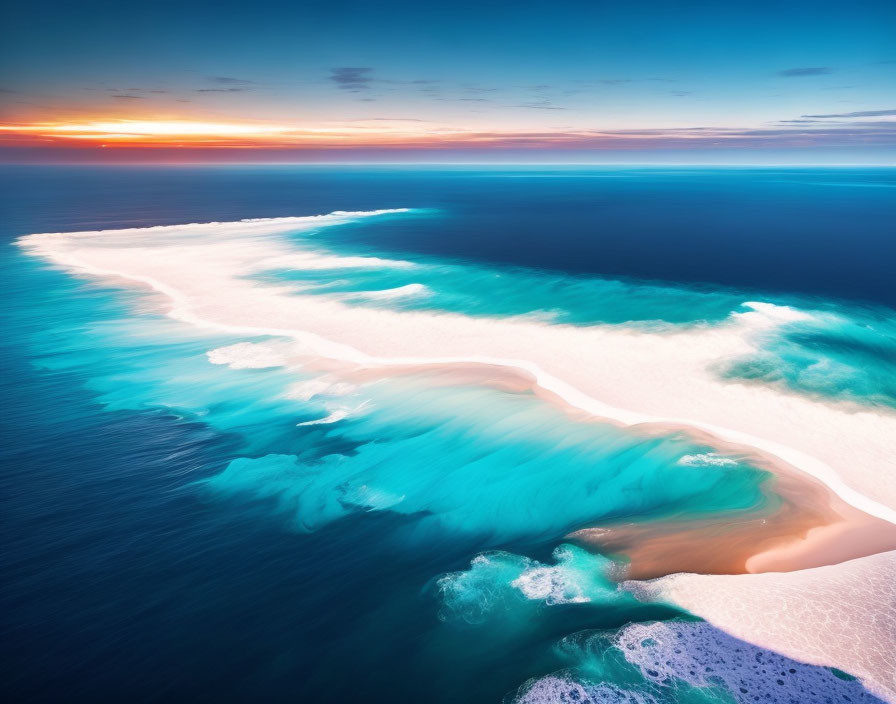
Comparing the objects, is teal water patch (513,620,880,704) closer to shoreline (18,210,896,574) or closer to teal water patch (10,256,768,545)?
shoreline (18,210,896,574)

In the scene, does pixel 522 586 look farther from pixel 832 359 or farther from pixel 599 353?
pixel 832 359

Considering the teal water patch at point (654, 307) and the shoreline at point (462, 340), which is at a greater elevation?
the shoreline at point (462, 340)

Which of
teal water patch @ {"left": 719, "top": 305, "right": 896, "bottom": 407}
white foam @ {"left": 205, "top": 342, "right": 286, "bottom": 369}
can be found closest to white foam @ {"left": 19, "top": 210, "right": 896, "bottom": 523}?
teal water patch @ {"left": 719, "top": 305, "right": 896, "bottom": 407}

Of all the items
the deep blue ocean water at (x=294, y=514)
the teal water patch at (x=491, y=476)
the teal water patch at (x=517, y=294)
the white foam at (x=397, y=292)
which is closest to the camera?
the deep blue ocean water at (x=294, y=514)

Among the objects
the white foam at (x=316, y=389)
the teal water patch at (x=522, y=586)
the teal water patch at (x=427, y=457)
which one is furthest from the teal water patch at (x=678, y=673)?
the white foam at (x=316, y=389)

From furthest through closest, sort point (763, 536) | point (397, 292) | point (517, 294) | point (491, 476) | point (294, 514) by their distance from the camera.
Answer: point (517, 294) < point (397, 292) < point (491, 476) < point (294, 514) < point (763, 536)

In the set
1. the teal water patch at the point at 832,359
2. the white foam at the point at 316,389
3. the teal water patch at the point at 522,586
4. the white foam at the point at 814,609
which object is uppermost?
Result: the white foam at the point at 316,389

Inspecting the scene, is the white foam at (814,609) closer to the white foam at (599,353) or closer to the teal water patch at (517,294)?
the white foam at (599,353)

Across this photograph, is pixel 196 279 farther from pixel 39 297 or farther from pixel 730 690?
pixel 730 690

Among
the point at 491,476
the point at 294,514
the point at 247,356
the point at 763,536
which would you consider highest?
the point at 247,356

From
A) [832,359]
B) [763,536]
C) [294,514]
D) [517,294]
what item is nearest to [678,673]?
[763,536]
